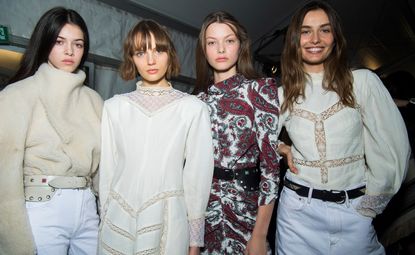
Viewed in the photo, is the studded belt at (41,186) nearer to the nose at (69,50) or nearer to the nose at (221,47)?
the nose at (69,50)

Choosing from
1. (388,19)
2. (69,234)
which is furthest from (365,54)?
(69,234)

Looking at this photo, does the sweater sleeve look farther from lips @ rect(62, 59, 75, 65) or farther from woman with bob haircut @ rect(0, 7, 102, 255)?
lips @ rect(62, 59, 75, 65)

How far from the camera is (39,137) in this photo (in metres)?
1.35

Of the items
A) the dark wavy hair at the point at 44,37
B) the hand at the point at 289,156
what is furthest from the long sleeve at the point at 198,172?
the dark wavy hair at the point at 44,37

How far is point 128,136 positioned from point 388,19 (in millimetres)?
6300

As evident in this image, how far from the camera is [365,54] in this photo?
6691mm

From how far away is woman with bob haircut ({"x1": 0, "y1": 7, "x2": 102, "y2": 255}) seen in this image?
1.25 m

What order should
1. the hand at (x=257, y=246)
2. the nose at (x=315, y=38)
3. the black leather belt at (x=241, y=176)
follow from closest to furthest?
1. the hand at (x=257, y=246)
2. the black leather belt at (x=241, y=176)
3. the nose at (x=315, y=38)

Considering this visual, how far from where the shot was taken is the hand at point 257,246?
1287mm

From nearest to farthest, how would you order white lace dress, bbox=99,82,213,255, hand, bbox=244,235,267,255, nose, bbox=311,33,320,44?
1. white lace dress, bbox=99,82,213,255
2. hand, bbox=244,235,267,255
3. nose, bbox=311,33,320,44

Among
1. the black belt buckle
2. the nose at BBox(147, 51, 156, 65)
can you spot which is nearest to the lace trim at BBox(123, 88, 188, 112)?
the nose at BBox(147, 51, 156, 65)

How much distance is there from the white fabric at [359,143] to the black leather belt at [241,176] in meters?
0.27

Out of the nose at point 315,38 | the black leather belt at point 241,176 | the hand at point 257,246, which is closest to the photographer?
the hand at point 257,246

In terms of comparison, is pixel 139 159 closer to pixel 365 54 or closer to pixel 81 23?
pixel 81 23
